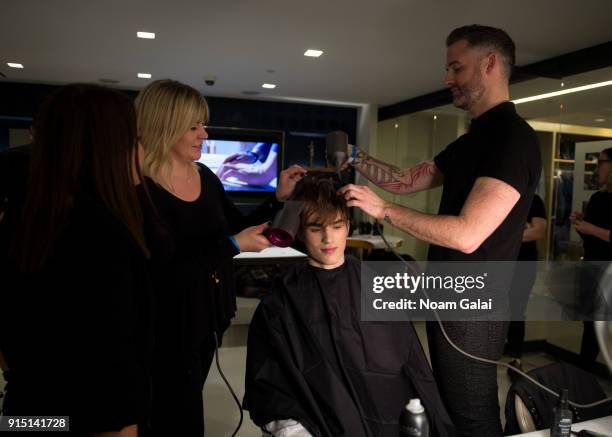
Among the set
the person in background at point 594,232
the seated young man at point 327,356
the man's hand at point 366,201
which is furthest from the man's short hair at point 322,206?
the person in background at point 594,232

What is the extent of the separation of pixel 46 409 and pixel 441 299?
47.7 inches

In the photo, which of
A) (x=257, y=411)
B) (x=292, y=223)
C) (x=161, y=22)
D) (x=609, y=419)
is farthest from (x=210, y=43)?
(x=609, y=419)

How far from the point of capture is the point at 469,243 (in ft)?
4.72

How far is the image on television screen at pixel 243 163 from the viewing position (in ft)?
24.7

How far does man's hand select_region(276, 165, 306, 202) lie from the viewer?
73.6 inches

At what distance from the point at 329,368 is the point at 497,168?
81 cm

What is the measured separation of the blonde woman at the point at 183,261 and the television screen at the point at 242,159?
5.87 m

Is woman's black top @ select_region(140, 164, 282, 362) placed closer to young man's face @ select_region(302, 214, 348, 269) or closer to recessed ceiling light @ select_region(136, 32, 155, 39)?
young man's face @ select_region(302, 214, 348, 269)

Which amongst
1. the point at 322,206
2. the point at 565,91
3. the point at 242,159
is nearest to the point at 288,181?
the point at 322,206

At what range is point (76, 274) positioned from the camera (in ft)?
3.04

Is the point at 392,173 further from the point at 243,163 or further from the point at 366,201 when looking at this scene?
the point at 243,163

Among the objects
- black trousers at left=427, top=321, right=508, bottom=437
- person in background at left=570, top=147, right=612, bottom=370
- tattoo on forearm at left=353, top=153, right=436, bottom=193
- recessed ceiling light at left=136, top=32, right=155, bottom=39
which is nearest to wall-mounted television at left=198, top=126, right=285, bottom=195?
recessed ceiling light at left=136, top=32, right=155, bottom=39

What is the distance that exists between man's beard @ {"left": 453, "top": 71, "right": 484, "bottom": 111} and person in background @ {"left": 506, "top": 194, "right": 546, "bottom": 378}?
2362 millimetres

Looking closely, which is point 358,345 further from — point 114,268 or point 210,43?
point 210,43
